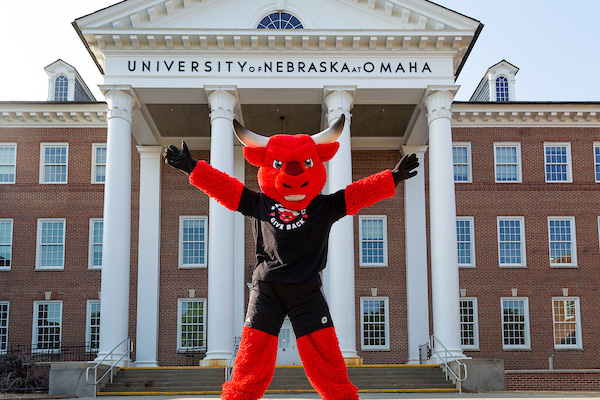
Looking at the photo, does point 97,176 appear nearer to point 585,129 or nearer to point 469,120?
point 469,120

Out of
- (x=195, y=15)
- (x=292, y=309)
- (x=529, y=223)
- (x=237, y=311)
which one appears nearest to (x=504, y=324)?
(x=529, y=223)

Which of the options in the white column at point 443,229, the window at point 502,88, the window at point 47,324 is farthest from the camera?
the window at point 502,88

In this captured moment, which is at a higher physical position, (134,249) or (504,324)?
(134,249)

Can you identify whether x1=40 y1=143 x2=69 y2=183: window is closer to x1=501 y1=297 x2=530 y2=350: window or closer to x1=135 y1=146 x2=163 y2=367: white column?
x1=135 y1=146 x2=163 y2=367: white column

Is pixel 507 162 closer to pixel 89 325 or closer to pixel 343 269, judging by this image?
pixel 343 269

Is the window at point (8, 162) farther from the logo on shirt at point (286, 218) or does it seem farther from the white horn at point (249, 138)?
the logo on shirt at point (286, 218)

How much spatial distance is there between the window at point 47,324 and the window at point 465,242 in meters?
14.8

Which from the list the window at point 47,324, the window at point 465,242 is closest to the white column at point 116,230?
the window at point 47,324

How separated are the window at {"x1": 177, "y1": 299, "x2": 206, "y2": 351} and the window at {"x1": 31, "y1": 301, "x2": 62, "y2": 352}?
171 inches

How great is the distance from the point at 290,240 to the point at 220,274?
14.6 m

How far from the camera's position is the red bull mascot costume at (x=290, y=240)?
6418mm

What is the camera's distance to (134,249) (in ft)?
89.5

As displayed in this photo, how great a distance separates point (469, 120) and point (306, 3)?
8.86 meters

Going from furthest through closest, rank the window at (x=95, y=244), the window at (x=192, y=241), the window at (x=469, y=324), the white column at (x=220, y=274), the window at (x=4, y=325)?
1. the window at (x=192, y=241)
2. the window at (x=95, y=244)
3. the window at (x=469, y=324)
4. the window at (x=4, y=325)
5. the white column at (x=220, y=274)
